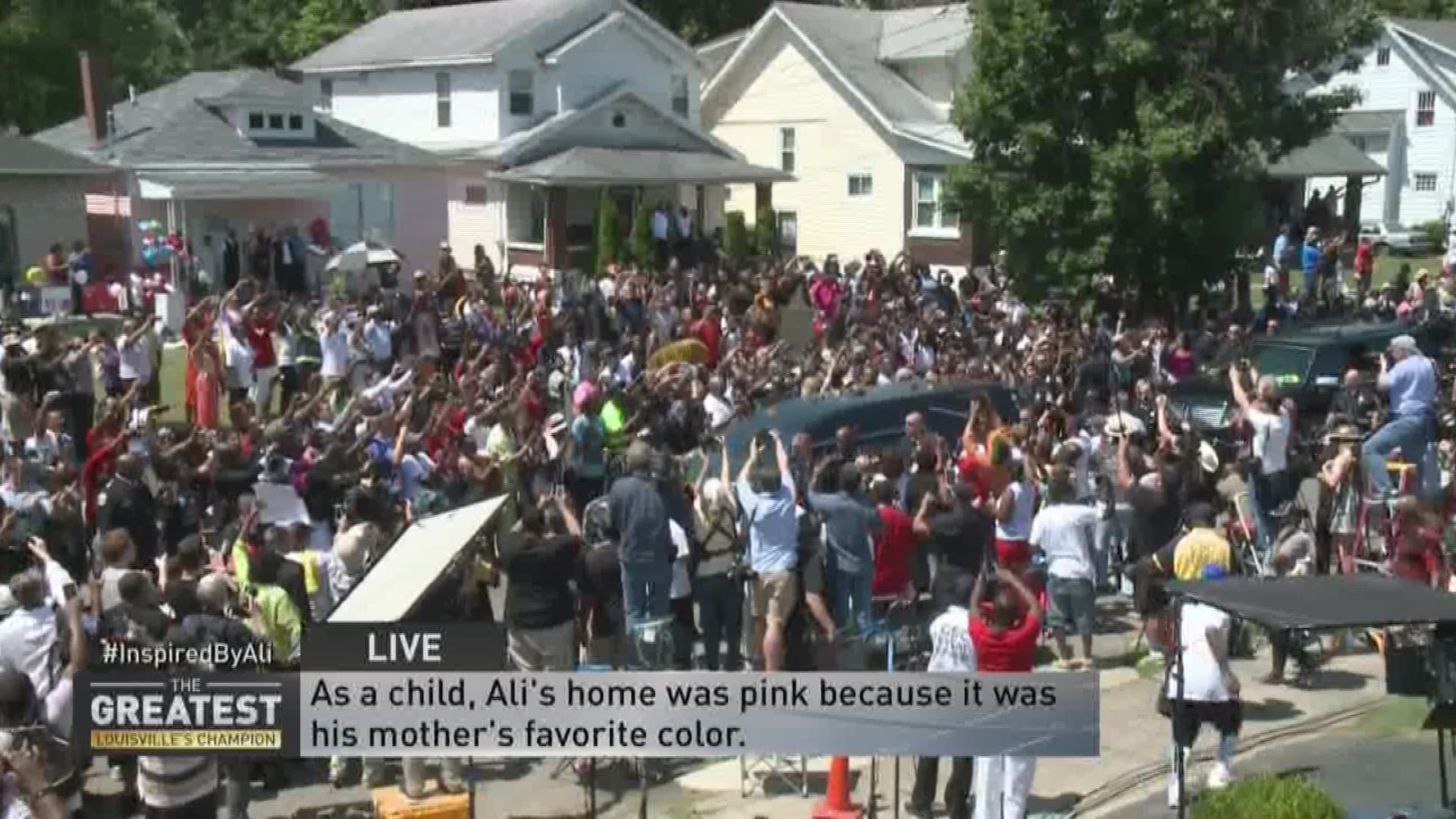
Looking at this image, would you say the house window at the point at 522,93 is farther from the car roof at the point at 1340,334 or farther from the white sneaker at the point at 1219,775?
the white sneaker at the point at 1219,775

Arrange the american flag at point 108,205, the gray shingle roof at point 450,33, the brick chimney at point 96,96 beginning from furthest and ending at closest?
the gray shingle roof at point 450,33 < the brick chimney at point 96,96 < the american flag at point 108,205

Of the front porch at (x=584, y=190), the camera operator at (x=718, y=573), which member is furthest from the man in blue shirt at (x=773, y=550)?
the front porch at (x=584, y=190)

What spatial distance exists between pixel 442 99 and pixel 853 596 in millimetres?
30968

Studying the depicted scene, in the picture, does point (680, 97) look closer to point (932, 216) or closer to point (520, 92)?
point (520, 92)

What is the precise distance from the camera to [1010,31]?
24.6 m

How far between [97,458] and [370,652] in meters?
6.36

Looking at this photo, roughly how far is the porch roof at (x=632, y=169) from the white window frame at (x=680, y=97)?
113 inches

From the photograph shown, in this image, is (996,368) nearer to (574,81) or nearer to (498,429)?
(498,429)

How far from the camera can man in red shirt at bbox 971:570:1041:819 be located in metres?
9.39

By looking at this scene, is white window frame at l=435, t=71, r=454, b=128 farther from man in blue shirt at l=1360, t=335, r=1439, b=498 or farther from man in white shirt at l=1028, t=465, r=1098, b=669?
man in white shirt at l=1028, t=465, r=1098, b=669

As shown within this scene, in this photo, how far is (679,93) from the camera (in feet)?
141

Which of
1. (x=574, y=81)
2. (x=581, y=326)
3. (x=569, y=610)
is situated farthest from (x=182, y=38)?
(x=569, y=610)

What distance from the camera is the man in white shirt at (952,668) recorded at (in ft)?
31.1

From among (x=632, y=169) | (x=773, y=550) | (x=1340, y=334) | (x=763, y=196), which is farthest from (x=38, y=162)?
(x=773, y=550)
